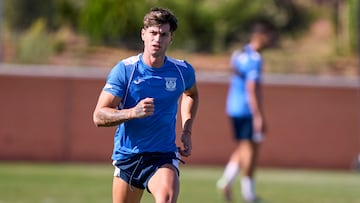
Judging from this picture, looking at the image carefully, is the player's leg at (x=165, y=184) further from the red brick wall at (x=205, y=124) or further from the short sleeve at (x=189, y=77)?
the red brick wall at (x=205, y=124)

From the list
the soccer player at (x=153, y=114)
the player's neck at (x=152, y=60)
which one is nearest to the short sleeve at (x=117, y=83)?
the soccer player at (x=153, y=114)

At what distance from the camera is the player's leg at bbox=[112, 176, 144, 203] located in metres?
8.96

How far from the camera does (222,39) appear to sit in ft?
139

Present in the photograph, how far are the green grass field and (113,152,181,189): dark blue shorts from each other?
5.31 metres

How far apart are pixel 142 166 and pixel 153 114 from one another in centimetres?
47

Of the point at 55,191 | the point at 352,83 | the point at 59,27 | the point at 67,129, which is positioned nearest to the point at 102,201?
the point at 55,191

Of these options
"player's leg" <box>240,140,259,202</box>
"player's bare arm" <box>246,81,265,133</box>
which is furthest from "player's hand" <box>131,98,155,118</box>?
"player's bare arm" <box>246,81,265,133</box>

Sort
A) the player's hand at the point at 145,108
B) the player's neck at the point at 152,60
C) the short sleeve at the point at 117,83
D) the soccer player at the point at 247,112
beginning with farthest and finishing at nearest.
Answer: the soccer player at the point at 247,112, the player's neck at the point at 152,60, the short sleeve at the point at 117,83, the player's hand at the point at 145,108

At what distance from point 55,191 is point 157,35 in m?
7.49

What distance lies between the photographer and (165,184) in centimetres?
866

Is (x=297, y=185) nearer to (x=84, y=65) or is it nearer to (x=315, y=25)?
(x=84, y=65)

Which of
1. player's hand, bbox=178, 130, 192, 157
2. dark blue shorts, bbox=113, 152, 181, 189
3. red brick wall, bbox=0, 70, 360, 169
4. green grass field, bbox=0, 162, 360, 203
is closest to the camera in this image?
dark blue shorts, bbox=113, 152, 181, 189

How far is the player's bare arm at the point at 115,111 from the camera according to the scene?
794 centimetres

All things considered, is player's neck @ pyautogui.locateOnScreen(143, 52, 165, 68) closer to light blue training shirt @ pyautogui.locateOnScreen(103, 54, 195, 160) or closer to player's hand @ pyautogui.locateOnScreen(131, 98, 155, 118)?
light blue training shirt @ pyautogui.locateOnScreen(103, 54, 195, 160)
